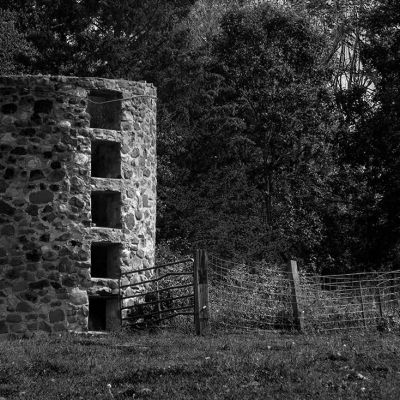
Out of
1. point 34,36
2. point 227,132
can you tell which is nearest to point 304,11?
point 227,132

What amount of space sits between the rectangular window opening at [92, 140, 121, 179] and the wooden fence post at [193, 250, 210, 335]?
3.48 m

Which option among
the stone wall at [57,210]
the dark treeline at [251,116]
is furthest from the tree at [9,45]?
the stone wall at [57,210]

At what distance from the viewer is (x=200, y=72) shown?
40.2 metres

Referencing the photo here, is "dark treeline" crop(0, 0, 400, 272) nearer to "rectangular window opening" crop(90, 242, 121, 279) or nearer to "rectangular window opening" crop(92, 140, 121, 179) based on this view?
"rectangular window opening" crop(90, 242, 121, 279)

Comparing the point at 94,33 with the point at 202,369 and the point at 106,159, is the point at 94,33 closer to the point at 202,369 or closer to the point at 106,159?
the point at 106,159

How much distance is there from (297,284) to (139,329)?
3.54 meters

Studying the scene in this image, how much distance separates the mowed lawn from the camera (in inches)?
484

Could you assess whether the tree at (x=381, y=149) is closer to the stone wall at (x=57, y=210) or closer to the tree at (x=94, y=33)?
the tree at (x=94, y=33)

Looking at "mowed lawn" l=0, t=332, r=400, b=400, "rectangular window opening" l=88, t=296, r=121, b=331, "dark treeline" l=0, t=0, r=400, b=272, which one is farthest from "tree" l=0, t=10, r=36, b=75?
"mowed lawn" l=0, t=332, r=400, b=400

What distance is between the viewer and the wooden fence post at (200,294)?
19453mm

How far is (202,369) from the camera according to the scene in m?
13.4

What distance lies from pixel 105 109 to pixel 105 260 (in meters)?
3.57

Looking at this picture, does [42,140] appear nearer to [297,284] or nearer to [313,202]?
[297,284]

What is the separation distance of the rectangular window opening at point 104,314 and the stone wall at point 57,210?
26 millimetres
